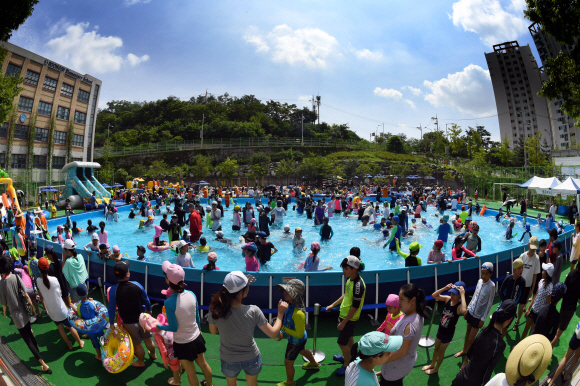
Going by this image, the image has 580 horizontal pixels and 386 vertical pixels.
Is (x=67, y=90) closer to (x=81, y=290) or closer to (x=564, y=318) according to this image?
(x=81, y=290)

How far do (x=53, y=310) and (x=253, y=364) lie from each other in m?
3.55

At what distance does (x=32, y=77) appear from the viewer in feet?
104

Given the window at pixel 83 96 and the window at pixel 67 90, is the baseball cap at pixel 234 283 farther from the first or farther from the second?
the window at pixel 83 96

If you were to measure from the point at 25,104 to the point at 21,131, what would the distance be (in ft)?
8.29

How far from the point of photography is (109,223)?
60.8ft

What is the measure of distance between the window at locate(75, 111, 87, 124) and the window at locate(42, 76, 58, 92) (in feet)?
11.2

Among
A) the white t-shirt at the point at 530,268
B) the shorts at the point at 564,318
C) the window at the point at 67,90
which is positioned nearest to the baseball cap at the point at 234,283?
the shorts at the point at 564,318

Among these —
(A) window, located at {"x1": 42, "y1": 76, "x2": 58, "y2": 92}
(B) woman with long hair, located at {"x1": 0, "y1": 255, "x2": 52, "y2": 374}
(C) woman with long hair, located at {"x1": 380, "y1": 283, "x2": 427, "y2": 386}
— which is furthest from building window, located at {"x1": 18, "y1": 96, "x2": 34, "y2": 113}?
(C) woman with long hair, located at {"x1": 380, "y1": 283, "x2": 427, "y2": 386}

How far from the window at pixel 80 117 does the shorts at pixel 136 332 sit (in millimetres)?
39266

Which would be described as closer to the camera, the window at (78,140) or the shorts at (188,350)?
the shorts at (188,350)

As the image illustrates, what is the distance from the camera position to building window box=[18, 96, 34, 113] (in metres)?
31.3

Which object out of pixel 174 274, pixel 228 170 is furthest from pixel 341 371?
pixel 228 170

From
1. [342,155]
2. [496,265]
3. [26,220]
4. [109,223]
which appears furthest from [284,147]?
[496,265]

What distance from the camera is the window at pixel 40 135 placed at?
108 ft
